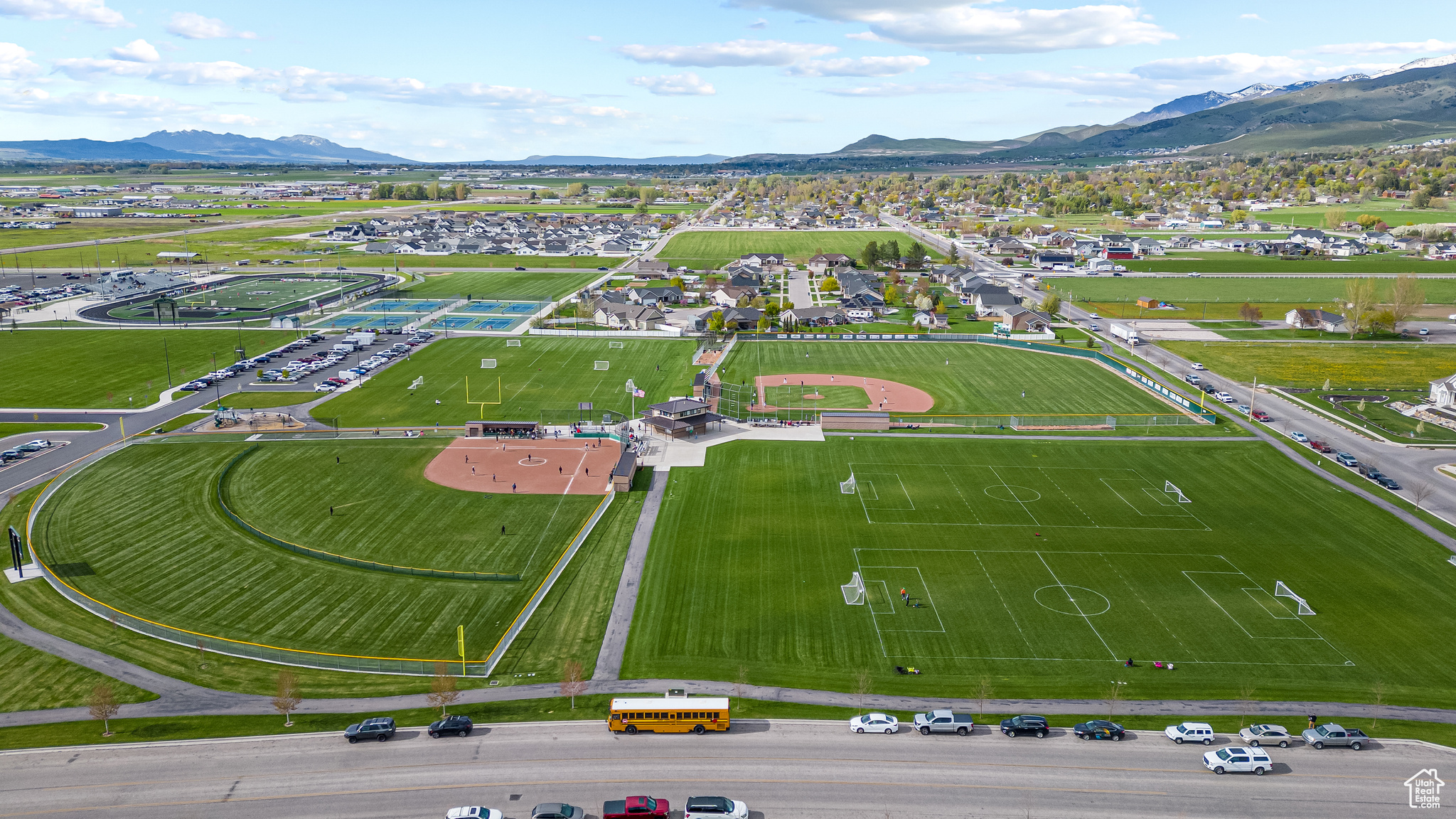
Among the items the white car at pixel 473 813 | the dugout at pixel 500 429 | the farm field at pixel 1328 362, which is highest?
the farm field at pixel 1328 362

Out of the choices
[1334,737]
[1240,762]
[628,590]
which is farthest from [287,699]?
[1334,737]

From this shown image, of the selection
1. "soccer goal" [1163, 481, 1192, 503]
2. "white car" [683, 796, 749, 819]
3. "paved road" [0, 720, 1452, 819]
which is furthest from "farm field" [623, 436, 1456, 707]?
"white car" [683, 796, 749, 819]

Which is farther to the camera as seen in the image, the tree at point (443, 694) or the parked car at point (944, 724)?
the tree at point (443, 694)

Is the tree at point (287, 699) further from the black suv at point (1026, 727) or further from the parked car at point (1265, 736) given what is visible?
the parked car at point (1265, 736)

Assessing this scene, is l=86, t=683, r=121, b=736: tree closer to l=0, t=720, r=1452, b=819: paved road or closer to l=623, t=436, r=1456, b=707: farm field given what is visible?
l=0, t=720, r=1452, b=819: paved road

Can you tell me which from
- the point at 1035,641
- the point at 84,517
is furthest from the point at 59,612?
the point at 1035,641

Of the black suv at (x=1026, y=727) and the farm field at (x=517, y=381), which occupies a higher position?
the farm field at (x=517, y=381)

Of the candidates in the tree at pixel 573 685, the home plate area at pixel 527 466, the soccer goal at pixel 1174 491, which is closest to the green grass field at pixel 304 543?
the home plate area at pixel 527 466
